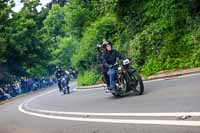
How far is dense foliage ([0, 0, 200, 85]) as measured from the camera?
20.2 metres

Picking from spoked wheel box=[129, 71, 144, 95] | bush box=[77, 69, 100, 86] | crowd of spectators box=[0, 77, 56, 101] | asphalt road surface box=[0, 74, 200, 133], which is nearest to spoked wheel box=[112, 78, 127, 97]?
spoked wheel box=[129, 71, 144, 95]

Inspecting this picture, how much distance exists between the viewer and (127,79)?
14.2 metres

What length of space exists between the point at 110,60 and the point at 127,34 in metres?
10.5

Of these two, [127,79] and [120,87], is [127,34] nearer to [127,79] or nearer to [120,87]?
[120,87]

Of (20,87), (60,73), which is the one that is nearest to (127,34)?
(60,73)

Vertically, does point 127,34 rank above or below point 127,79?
above

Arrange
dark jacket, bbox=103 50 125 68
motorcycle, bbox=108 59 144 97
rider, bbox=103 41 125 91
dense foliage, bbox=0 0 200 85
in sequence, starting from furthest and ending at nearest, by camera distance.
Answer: dense foliage, bbox=0 0 200 85
dark jacket, bbox=103 50 125 68
rider, bbox=103 41 125 91
motorcycle, bbox=108 59 144 97

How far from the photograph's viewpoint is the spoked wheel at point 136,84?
13.8 meters

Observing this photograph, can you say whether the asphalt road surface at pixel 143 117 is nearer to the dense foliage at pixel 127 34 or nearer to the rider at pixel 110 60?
the rider at pixel 110 60

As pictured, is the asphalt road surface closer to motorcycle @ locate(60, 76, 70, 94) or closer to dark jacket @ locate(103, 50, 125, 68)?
dark jacket @ locate(103, 50, 125, 68)

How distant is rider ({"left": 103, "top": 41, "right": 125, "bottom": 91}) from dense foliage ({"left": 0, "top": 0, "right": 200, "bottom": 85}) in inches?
163

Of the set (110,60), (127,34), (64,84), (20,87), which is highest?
(127,34)

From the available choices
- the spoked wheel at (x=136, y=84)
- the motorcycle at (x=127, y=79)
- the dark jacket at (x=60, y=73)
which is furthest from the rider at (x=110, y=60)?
the dark jacket at (x=60, y=73)

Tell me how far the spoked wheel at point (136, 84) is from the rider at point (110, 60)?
3.15ft
